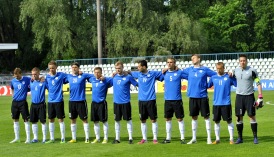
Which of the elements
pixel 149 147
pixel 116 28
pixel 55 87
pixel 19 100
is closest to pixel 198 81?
pixel 149 147

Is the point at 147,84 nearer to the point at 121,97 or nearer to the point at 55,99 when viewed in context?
the point at 121,97

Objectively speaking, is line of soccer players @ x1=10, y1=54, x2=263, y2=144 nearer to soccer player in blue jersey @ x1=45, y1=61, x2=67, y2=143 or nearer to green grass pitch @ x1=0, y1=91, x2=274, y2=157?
soccer player in blue jersey @ x1=45, y1=61, x2=67, y2=143

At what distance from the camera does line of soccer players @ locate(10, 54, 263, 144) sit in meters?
13.1

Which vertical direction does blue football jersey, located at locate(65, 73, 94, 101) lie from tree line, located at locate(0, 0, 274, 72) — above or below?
below

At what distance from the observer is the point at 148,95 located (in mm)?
13586

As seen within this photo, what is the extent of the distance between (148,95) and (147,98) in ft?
0.28

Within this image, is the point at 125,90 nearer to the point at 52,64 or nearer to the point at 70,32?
the point at 52,64

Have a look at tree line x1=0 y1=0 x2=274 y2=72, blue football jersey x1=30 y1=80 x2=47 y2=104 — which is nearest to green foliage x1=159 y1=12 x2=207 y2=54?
tree line x1=0 y1=0 x2=274 y2=72

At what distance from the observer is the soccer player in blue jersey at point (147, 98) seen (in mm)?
13539

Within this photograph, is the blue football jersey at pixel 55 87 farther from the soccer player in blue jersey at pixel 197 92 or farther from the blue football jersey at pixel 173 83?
the soccer player in blue jersey at pixel 197 92

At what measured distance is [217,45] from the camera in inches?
2223

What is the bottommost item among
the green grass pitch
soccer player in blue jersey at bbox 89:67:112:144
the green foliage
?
the green grass pitch

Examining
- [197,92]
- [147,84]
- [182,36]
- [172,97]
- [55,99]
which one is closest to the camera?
[197,92]

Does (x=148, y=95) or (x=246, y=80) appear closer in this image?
(x=246, y=80)
